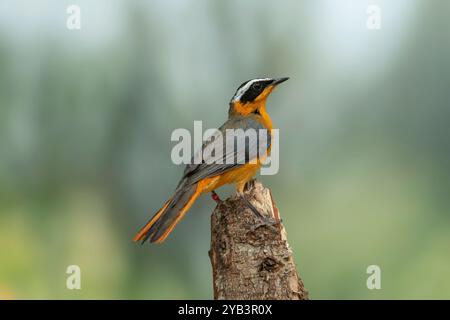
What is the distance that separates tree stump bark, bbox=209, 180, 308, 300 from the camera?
11.1 ft

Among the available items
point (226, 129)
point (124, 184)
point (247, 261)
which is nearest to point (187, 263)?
point (124, 184)

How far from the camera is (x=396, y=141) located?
19.7ft

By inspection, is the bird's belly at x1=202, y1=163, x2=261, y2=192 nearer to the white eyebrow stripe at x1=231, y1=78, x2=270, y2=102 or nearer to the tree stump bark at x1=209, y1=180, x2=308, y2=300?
the tree stump bark at x1=209, y1=180, x2=308, y2=300

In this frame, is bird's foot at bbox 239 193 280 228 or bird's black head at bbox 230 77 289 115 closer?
bird's foot at bbox 239 193 280 228

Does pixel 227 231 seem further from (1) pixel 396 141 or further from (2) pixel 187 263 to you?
(1) pixel 396 141

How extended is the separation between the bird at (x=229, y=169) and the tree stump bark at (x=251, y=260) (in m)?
0.17

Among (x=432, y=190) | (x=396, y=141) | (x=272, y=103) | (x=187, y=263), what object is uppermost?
(x=272, y=103)

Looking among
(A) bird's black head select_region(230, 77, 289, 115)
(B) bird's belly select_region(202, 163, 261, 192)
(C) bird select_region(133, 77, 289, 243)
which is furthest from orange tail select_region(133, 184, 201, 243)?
(A) bird's black head select_region(230, 77, 289, 115)

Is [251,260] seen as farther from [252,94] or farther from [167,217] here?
[252,94]

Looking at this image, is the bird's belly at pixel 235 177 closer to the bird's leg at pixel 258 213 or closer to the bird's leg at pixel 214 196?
the bird's leg at pixel 214 196

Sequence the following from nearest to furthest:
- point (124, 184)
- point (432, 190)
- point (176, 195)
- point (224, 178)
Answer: point (176, 195) < point (224, 178) < point (432, 190) < point (124, 184)

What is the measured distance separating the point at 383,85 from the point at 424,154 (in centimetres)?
81

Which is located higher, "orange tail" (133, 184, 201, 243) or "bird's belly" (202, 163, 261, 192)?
"bird's belly" (202, 163, 261, 192)

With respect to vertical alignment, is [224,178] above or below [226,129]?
below
